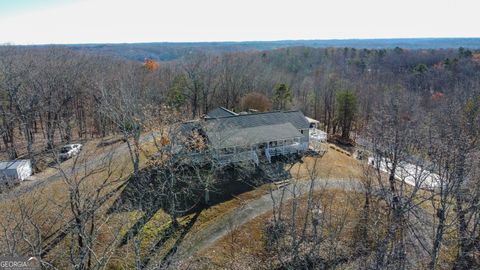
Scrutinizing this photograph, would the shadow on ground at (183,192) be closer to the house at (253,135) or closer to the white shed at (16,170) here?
the house at (253,135)

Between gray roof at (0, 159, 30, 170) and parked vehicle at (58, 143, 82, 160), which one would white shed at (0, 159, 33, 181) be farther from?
parked vehicle at (58, 143, 82, 160)

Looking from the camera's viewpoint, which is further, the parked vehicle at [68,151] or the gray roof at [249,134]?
the parked vehicle at [68,151]

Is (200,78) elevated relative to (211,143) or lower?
elevated

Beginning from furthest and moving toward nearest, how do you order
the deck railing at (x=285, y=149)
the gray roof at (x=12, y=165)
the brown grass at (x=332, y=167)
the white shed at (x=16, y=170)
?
the deck railing at (x=285, y=149), the brown grass at (x=332, y=167), the gray roof at (x=12, y=165), the white shed at (x=16, y=170)

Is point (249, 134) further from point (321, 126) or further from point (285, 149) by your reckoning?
point (321, 126)

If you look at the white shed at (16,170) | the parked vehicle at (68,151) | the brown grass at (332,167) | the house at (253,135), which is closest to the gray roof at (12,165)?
the white shed at (16,170)

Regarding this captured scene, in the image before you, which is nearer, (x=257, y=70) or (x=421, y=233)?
(x=421, y=233)

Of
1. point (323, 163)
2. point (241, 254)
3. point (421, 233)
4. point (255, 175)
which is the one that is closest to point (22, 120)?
point (255, 175)

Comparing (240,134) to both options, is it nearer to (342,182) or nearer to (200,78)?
(342,182)
